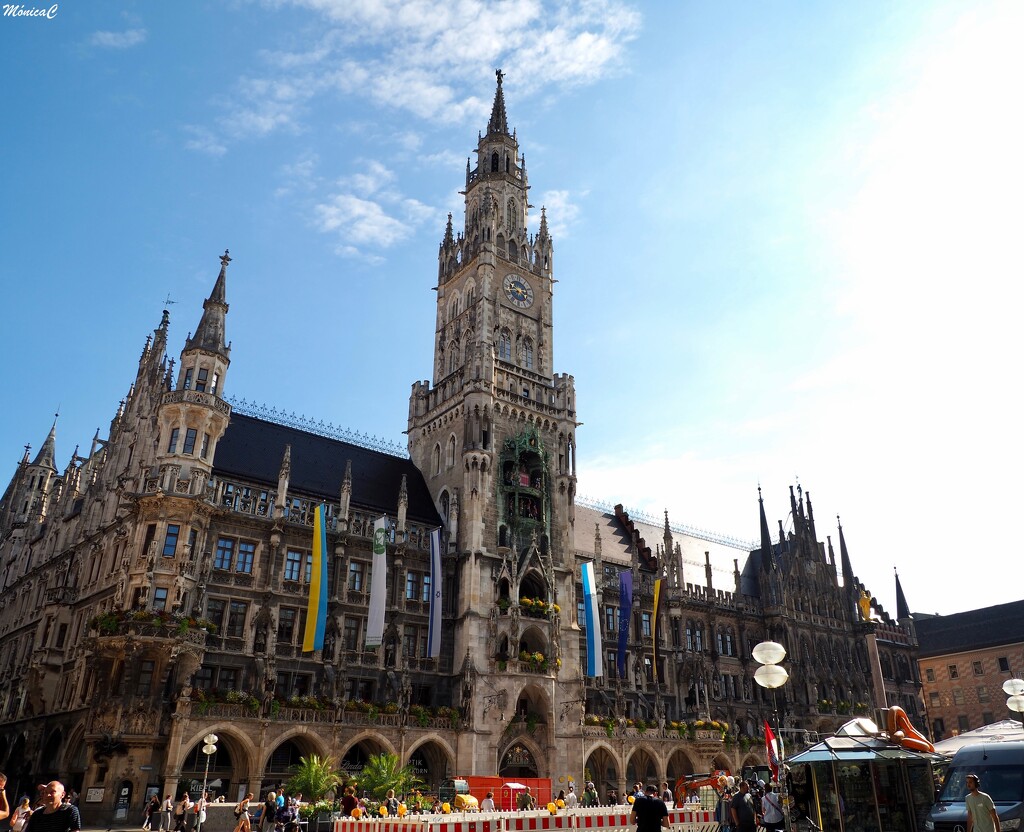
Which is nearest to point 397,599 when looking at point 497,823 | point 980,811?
point 497,823

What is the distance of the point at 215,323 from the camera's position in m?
46.9

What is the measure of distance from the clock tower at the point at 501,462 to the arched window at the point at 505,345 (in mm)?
118

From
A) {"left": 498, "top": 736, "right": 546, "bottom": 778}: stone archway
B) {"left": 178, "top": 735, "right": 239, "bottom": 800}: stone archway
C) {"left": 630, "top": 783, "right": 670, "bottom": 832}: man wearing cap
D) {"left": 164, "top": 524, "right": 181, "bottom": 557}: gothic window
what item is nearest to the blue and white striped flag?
{"left": 498, "top": 736, "right": 546, "bottom": 778}: stone archway

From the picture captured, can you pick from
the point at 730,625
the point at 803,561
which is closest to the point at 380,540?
the point at 730,625

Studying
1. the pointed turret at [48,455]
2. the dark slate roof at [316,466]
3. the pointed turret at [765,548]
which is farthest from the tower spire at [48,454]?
the pointed turret at [765,548]

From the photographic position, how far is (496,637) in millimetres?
46875

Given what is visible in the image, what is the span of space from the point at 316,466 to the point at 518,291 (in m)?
20.5

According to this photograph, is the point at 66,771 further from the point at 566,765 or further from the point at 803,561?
the point at 803,561

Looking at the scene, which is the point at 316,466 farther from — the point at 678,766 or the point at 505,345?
the point at 678,766

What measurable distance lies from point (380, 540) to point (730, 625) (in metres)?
33.1

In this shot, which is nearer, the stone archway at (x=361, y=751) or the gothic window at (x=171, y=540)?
the gothic window at (x=171, y=540)

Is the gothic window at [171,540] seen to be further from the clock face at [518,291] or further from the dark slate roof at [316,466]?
the clock face at [518,291]

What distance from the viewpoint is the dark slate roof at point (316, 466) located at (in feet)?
152

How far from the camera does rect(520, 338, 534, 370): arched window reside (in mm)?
58719
